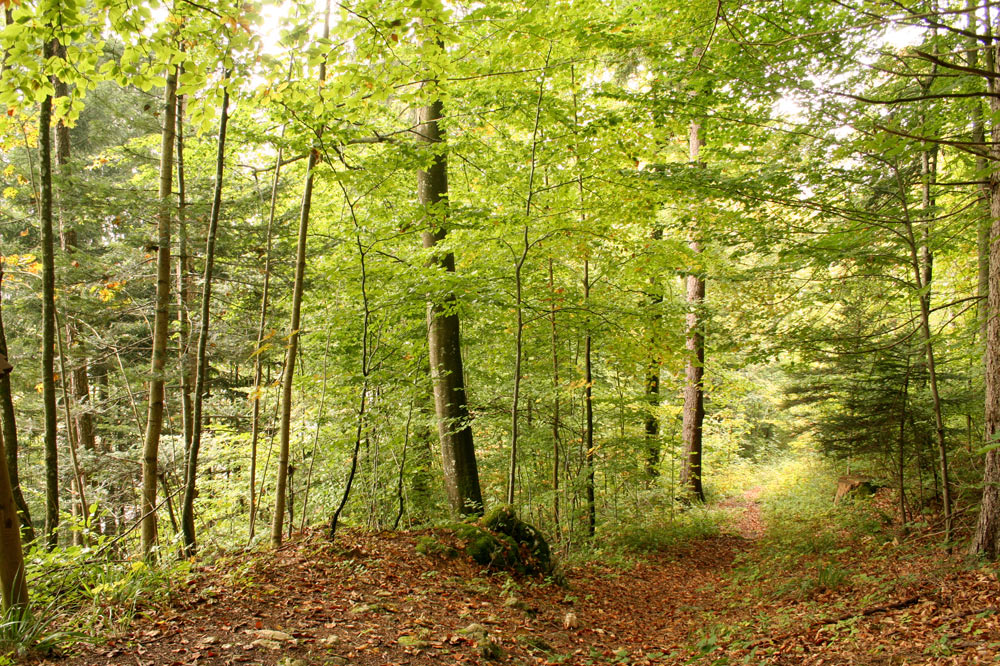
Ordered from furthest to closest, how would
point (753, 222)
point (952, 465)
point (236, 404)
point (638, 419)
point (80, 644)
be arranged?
point (236, 404) → point (638, 419) → point (952, 465) → point (753, 222) → point (80, 644)

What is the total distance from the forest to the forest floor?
0.04m

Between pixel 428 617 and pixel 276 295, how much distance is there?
6.28 metres

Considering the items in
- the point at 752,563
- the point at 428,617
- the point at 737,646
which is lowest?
the point at 752,563

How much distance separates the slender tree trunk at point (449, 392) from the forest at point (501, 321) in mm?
62

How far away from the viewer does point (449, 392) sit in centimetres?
804

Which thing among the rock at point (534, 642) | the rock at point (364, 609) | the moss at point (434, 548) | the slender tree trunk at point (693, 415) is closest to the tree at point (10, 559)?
the rock at point (364, 609)

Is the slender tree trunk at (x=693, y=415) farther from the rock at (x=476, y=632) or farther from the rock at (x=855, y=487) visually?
the rock at (x=476, y=632)

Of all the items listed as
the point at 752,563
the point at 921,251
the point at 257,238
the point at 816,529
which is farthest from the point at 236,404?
the point at 921,251

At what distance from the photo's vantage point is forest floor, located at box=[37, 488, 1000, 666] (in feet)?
12.7

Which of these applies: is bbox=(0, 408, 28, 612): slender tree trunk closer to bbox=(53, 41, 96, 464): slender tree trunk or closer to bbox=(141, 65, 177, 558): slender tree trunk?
bbox=(141, 65, 177, 558): slender tree trunk

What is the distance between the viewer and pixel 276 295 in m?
9.10

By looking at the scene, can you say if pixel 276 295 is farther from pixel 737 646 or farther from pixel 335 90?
pixel 737 646

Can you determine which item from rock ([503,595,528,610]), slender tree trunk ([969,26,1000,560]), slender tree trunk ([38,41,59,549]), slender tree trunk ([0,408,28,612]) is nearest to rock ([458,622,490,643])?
rock ([503,595,528,610])

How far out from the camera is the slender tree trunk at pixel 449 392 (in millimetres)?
7777
